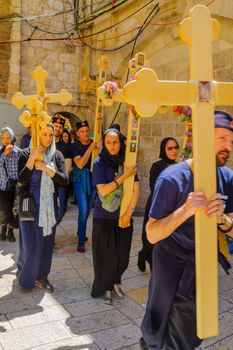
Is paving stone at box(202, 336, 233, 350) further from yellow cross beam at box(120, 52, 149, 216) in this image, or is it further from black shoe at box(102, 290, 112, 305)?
yellow cross beam at box(120, 52, 149, 216)

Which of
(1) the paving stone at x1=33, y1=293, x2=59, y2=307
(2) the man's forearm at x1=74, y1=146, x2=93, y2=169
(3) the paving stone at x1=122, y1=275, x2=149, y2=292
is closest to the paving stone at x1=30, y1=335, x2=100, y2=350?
(1) the paving stone at x1=33, y1=293, x2=59, y2=307

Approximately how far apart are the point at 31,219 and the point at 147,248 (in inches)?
54.8

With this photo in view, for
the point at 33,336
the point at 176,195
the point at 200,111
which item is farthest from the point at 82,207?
the point at 200,111

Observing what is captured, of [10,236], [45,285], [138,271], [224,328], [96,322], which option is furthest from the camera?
[10,236]

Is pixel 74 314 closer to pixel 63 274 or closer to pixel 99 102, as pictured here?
pixel 63 274

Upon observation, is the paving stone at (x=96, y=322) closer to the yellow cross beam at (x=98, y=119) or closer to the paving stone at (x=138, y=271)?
the paving stone at (x=138, y=271)

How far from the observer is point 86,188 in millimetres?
5176

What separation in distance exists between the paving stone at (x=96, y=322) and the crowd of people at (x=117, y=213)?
28cm

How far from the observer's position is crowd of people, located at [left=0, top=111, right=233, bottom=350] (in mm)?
1977

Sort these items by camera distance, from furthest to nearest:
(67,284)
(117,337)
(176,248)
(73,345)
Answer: (67,284)
(117,337)
(73,345)
(176,248)

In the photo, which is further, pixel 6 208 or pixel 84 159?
pixel 6 208

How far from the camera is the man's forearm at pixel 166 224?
71.7 inches

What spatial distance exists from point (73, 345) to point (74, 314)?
1.66 ft

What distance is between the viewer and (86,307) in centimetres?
346
